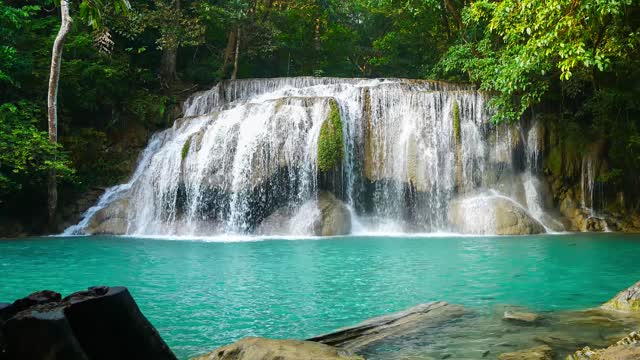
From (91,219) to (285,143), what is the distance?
680cm

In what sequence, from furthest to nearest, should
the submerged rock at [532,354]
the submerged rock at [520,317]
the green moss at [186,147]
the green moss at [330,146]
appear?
the green moss at [186,147]
the green moss at [330,146]
the submerged rock at [520,317]
the submerged rock at [532,354]

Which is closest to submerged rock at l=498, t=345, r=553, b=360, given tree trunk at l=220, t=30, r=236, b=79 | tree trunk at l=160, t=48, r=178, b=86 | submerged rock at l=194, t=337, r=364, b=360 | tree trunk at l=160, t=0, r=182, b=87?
submerged rock at l=194, t=337, r=364, b=360

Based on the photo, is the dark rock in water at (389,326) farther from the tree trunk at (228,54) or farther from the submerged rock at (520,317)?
the tree trunk at (228,54)

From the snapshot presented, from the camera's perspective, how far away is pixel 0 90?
17.9 metres

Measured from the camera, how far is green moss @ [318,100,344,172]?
16.9 metres

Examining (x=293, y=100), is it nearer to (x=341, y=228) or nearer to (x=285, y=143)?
(x=285, y=143)

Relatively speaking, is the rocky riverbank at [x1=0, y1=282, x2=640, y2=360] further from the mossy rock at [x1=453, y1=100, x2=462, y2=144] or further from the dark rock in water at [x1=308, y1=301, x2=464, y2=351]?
the mossy rock at [x1=453, y1=100, x2=462, y2=144]

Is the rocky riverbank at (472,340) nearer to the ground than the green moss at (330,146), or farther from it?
nearer to the ground

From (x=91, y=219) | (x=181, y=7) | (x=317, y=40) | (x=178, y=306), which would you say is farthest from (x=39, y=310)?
(x=317, y=40)

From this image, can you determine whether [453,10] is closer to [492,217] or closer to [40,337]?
[492,217]

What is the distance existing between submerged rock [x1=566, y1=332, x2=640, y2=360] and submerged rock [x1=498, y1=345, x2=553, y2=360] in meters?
0.18

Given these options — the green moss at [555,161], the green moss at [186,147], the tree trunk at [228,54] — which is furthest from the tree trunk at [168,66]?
the green moss at [555,161]

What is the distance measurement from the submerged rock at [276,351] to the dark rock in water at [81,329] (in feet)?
3.24

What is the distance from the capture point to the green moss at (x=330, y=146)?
55.6 feet
